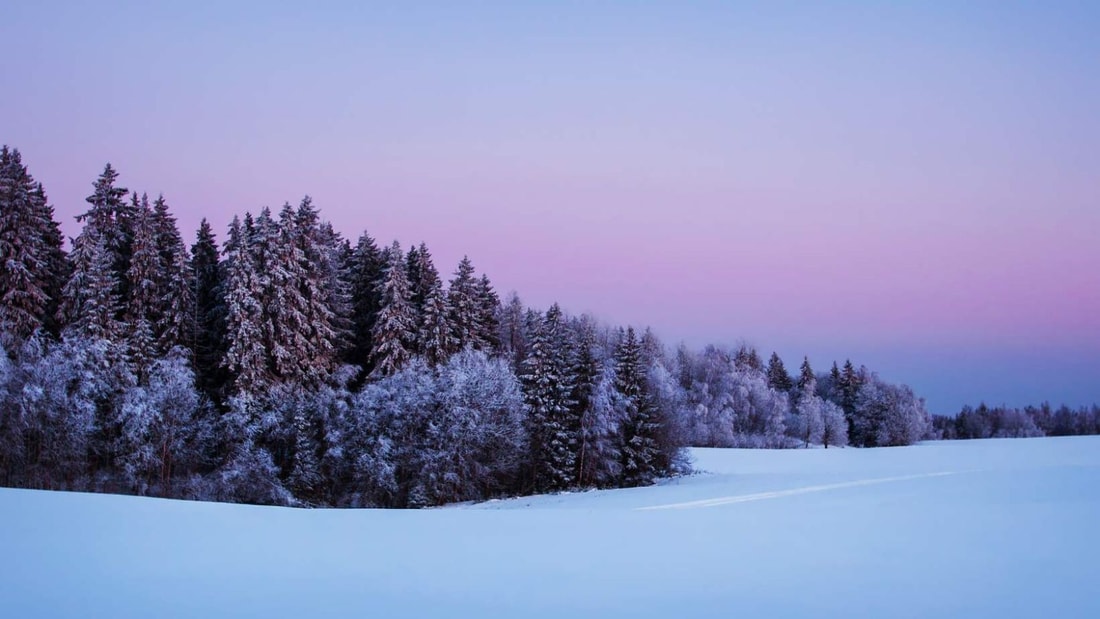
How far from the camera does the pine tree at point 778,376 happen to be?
332ft

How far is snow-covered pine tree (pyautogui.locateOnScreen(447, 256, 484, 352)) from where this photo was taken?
50.2 m

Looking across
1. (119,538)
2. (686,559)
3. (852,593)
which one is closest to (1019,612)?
(852,593)

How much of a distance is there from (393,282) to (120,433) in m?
16.7

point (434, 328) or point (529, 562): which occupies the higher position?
point (434, 328)

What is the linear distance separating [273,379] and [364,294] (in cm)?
1326

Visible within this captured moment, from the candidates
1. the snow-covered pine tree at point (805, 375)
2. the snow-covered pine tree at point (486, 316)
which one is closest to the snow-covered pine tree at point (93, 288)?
the snow-covered pine tree at point (486, 316)

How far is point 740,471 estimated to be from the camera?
47531mm

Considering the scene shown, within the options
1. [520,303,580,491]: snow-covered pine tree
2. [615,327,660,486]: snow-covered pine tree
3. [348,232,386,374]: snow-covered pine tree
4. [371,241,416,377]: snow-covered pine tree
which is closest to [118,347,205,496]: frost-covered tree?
[371,241,416,377]: snow-covered pine tree

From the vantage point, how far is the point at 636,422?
4762 centimetres

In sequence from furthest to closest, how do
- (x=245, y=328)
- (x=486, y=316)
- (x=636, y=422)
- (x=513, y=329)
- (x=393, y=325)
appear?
(x=513, y=329) < (x=486, y=316) < (x=636, y=422) < (x=393, y=325) < (x=245, y=328)

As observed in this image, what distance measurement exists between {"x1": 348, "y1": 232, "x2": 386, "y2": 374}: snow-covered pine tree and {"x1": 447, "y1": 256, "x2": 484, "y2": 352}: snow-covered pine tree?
4967mm

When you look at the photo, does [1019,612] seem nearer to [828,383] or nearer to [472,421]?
[472,421]

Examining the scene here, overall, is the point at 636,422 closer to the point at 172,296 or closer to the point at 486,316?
the point at 486,316

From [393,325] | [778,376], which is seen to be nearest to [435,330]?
[393,325]
